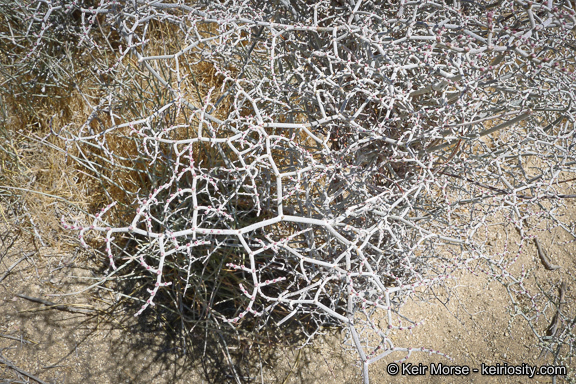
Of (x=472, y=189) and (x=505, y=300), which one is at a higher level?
(x=472, y=189)

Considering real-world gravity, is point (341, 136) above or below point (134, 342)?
above

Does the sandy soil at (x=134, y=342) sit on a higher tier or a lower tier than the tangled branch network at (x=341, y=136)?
lower

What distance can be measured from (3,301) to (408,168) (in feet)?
5.52

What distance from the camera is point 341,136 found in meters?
1.65

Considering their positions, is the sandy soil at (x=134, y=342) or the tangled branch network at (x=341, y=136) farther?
the sandy soil at (x=134, y=342)

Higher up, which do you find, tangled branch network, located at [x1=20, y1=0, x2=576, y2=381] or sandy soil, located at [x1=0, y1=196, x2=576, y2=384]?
tangled branch network, located at [x1=20, y1=0, x2=576, y2=381]

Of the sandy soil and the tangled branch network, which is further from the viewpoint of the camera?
the sandy soil

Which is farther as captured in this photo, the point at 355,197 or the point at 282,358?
the point at 282,358

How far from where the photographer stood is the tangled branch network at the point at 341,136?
1.19 metres

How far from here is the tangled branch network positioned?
1.19m

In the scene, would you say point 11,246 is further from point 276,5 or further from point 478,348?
point 478,348

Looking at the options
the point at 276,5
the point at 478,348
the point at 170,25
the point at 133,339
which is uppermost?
the point at 276,5

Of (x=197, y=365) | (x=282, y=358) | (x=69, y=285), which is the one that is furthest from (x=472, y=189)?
(x=69, y=285)

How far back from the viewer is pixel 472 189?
5.94 feet
